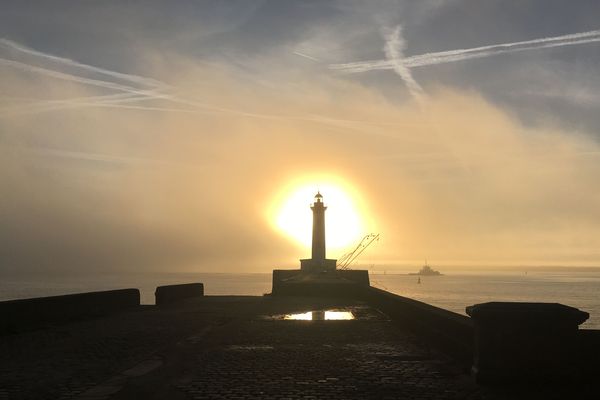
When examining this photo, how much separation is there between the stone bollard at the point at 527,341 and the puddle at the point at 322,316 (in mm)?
11505

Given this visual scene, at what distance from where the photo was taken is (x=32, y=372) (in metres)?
9.52

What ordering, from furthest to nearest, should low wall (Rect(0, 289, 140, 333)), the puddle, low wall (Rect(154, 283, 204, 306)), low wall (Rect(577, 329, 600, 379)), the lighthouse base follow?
the lighthouse base
low wall (Rect(154, 283, 204, 306))
the puddle
low wall (Rect(0, 289, 140, 333))
low wall (Rect(577, 329, 600, 379))

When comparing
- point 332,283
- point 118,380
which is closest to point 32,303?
point 118,380

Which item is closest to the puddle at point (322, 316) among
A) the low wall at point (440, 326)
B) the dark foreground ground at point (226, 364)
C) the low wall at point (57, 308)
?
the low wall at point (440, 326)

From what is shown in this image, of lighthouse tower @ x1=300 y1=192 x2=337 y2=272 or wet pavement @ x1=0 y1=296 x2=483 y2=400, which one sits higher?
lighthouse tower @ x1=300 y1=192 x2=337 y2=272

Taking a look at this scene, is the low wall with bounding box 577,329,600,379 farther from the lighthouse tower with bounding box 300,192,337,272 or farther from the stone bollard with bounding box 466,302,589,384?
the lighthouse tower with bounding box 300,192,337,272

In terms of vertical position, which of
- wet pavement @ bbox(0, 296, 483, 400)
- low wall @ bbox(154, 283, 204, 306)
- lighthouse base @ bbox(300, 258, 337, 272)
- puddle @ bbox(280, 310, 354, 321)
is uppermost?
lighthouse base @ bbox(300, 258, 337, 272)

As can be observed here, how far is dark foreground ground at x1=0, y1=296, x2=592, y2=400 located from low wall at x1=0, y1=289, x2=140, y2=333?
2.48ft

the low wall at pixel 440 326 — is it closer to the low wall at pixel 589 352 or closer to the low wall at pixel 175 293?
the low wall at pixel 589 352

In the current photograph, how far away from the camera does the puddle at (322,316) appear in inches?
784

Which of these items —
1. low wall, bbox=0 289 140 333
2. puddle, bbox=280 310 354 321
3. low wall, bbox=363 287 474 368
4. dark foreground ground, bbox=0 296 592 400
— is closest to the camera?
dark foreground ground, bbox=0 296 592 400

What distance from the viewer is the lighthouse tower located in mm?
62094

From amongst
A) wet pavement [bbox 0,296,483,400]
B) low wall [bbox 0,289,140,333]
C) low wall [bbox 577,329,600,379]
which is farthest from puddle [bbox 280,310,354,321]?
low wall [bbox 577,329,600,379]

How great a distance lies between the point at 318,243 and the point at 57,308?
4494 centimetres
